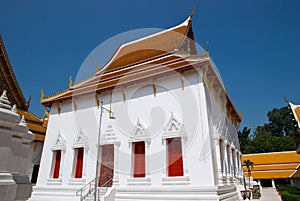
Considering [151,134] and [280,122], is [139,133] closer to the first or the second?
[151,134]

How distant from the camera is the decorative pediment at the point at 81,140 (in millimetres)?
10870

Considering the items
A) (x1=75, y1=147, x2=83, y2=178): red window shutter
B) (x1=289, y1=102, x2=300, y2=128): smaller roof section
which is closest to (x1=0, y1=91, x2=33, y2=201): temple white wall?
(x1=75, y1=147, x2=83, y2=178): red window shutter

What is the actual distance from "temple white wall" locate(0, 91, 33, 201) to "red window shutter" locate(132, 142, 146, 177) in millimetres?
6855

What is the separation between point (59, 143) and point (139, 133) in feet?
16.2

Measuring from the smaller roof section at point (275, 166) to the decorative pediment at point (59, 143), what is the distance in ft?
68.8

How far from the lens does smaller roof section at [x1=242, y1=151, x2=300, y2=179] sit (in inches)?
946

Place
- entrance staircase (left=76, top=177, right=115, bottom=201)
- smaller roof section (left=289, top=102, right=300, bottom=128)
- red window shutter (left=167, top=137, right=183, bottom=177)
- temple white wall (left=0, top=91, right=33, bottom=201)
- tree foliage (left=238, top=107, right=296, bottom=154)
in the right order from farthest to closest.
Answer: tree foliage (left=238, top=107, right=296, bottom=154) < smaller roof section (left=289, top=102, right=300, bottom=128) < entrance staircase (left=76, top=177, right=115, bottom=201) < red window shutter (left=167, top=137, right=183, bottom=177) < temple white wall (left=0, top=91, right=33, bottom=201)

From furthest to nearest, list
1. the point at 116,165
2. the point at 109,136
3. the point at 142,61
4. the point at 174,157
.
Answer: the point at 142,61 < the point at 109,136 < the point at 116,165 < the point at 174,157

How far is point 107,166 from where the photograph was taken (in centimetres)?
1023

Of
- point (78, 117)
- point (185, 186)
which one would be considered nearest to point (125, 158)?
point (185, 186)

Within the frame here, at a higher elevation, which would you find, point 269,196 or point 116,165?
point 116,165

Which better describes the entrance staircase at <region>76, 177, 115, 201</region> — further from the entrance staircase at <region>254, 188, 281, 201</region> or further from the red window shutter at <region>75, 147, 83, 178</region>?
the entrance staircase at <region>254, 188, 281, 201</region>

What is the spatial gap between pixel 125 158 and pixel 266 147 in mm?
38736

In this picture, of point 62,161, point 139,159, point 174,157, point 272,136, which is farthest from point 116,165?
point 272,136
